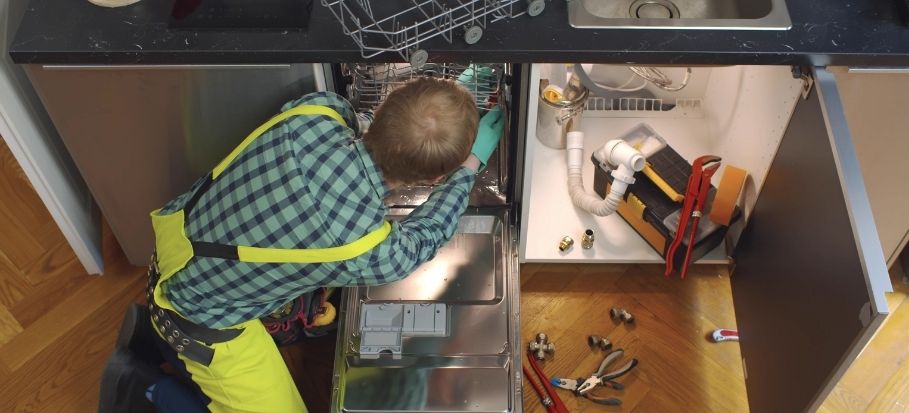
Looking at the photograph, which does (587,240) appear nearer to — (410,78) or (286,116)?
(410,78)

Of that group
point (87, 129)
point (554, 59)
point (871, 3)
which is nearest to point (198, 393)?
point (87, 129)

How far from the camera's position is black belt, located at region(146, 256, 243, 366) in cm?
139

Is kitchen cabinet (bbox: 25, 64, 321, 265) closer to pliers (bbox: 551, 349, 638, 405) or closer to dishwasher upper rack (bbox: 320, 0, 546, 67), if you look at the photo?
dishwasher upper rack (bbox: 320, 0, 546, 67)

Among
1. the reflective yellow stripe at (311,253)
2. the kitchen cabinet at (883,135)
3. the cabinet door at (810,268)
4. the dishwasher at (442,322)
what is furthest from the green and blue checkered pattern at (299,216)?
the kitchen cabinet at (883,135)

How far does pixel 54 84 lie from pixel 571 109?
1.00 meters

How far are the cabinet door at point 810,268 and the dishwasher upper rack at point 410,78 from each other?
536 mm

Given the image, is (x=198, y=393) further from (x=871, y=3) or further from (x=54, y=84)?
(x=871, y=3)

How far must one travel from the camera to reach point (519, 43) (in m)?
1.28

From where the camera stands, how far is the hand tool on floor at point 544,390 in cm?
164

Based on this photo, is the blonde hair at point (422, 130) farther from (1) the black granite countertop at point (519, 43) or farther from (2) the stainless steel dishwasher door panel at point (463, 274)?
(2) the stainless steel dishwasher door panel at point (463, 274)

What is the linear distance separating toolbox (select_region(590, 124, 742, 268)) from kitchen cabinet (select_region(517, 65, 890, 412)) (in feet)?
0.16

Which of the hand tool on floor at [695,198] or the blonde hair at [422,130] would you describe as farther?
the hand tool on floor at [695,198]

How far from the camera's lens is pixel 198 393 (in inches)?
60.8

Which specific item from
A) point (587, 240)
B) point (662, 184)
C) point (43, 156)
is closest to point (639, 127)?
point (662, 184)
